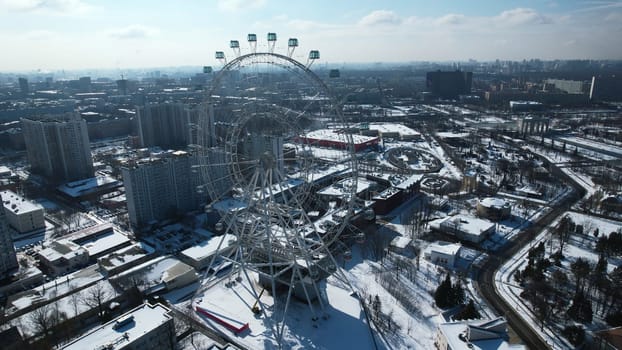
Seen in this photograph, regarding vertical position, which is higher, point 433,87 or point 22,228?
point 433,87

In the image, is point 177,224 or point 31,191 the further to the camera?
point 31,191

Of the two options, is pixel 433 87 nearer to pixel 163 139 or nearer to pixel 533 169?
pixel 533 169

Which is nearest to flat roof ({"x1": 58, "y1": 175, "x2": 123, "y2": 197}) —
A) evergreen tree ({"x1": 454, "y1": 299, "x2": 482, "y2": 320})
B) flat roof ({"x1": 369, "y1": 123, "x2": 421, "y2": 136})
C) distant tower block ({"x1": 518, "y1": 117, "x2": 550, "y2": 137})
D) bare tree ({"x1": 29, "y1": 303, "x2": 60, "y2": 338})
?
bare tree ({"x1": 29, "y1": 303, "x2": 60, "y2": 338})

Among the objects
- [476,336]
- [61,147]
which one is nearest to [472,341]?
[476,336]

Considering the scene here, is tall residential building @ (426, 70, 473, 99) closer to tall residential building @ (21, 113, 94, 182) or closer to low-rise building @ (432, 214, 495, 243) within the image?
low-rise building @ (432, 214, 495, 243)

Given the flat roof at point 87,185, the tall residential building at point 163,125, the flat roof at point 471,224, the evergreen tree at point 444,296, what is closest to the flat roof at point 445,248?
the flat roof at point 471,224

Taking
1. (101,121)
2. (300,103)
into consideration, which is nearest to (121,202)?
(300,103)
